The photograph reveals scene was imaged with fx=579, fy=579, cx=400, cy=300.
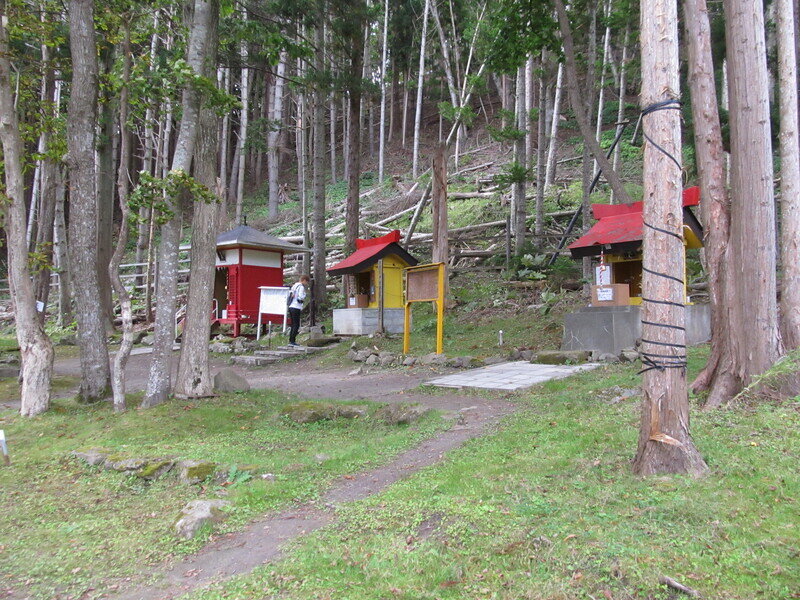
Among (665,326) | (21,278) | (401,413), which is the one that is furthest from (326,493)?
(21,278)

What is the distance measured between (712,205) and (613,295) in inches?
203

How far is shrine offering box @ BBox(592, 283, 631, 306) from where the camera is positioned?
464 inches

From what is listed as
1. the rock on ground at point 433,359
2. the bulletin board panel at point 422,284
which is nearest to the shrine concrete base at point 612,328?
the rock on ground at point 433,359

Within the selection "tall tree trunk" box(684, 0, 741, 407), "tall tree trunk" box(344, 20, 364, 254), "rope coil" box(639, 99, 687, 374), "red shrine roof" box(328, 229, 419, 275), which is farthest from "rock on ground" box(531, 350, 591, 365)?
"tall tree trunk" box(344, 20, 364, 254)

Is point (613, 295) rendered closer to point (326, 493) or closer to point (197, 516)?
point (326, 493)

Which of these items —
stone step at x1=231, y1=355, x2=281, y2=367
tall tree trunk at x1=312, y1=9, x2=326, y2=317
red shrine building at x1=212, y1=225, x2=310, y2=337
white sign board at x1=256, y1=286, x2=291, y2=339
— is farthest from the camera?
red shrine building at x1=212, y1=225, x2=310, y2=337

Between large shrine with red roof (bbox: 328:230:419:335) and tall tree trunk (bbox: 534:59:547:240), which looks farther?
tall tree trunk (bbox: 534:59:547:240)

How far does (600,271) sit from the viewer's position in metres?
12.2

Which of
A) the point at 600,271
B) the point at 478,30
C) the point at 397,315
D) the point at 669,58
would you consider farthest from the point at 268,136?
the point at 669,58

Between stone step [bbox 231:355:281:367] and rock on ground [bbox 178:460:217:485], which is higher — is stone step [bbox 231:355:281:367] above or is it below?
above

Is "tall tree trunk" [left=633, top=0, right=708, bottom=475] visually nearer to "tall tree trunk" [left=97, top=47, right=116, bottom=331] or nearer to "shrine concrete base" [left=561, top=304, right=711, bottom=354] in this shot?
"shrine concrete base" [left=561, top=304, right=711, bottom=354]

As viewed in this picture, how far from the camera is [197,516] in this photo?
174 inches

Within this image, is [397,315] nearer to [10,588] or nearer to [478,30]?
[478,30]

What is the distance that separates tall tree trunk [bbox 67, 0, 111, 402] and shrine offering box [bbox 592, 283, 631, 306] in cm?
923
